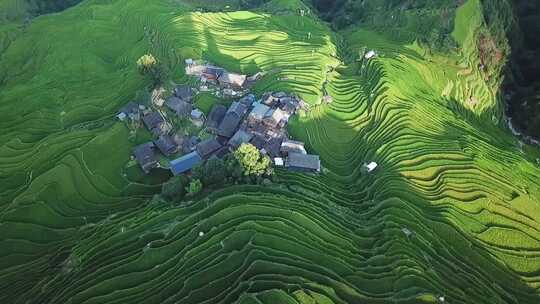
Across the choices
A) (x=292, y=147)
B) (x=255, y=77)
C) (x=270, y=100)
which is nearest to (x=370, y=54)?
(x=255, y=77)

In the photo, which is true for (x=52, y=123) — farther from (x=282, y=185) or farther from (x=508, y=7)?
(x=508, y=7)

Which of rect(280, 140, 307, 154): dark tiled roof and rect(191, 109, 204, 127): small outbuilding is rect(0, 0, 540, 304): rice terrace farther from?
rect(191, 109, 204, 127): small outbuilding

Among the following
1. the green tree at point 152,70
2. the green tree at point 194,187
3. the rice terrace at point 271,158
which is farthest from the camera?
the green tree at point 152,70

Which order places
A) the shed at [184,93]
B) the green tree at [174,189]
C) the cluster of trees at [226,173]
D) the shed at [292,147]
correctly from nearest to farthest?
1. the cluster of trees at [226,173]
2. the green tree at [174,189]
3. the shed at [292,147]
4. the shed at [184,93]

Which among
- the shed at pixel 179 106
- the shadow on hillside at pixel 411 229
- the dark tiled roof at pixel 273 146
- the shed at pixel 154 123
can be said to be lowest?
the shed at pixel 154 123

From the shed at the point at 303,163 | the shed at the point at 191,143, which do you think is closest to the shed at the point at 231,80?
the shed at the point at 191,143

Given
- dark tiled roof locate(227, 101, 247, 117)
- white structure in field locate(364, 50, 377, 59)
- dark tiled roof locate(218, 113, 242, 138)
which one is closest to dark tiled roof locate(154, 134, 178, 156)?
dark tiled roof locate(218, 113, 242, 138)

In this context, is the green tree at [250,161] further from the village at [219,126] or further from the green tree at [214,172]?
the village at [219,126]

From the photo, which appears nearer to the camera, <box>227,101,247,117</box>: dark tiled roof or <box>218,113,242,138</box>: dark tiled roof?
<box>218,113,242,138</box>: dark tiled roof
